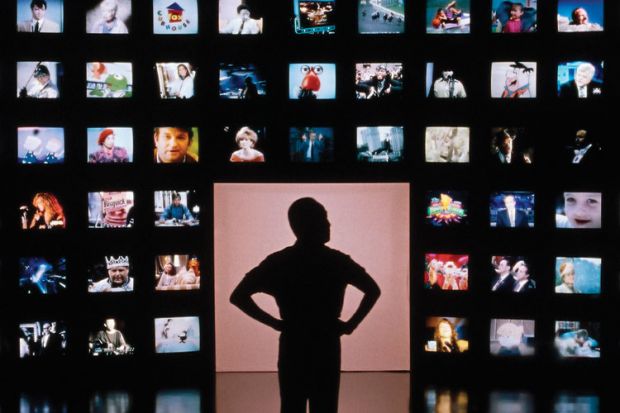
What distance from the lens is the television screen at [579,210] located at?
4203 millimetres

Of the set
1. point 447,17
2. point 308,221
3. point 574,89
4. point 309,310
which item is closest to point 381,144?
point 447,17

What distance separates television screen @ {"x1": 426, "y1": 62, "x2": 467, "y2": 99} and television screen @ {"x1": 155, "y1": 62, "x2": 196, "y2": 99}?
1569 millimetres

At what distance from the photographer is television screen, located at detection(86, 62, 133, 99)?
4.16 m

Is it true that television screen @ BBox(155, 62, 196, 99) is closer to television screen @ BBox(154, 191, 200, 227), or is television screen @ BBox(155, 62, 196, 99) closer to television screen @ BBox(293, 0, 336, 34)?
television screen @ BBox(154, 191, 200, 227)

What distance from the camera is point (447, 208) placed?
423 centimetres

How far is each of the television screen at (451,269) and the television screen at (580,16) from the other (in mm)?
1655

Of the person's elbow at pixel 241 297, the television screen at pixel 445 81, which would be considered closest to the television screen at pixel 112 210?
the television screen at pixel 445 81

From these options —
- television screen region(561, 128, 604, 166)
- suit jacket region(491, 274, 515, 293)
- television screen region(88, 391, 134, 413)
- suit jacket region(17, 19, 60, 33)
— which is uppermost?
suit jacket region(17, 19, 60, 33)

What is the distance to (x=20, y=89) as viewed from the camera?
13.6 ft

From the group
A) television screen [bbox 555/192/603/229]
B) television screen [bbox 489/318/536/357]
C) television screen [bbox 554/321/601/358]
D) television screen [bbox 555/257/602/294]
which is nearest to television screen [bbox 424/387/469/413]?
television screen [bbox 489/318/536/357]

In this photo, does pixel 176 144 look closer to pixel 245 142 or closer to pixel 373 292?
pixel 245 142

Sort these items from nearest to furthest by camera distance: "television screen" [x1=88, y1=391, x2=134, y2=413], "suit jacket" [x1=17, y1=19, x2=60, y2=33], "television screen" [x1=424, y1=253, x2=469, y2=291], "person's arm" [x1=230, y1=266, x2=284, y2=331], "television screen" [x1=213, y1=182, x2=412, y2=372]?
"person's arm" [x1=230, y1=266, x2=284, y2=331] < "television screen" [x1=88, y1=391, x2=134, y2=413] < "suit jacket" [x1=17, y1=19, x2=60, y2=33] < "television screen" [x1=424, y1=253, x2=469, y2=291] < "television screen" [x1=213, y1=182, x2=412, y2=372]

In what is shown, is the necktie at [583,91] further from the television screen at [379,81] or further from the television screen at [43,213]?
the television screen at [43,213]

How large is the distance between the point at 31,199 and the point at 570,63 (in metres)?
3.66
